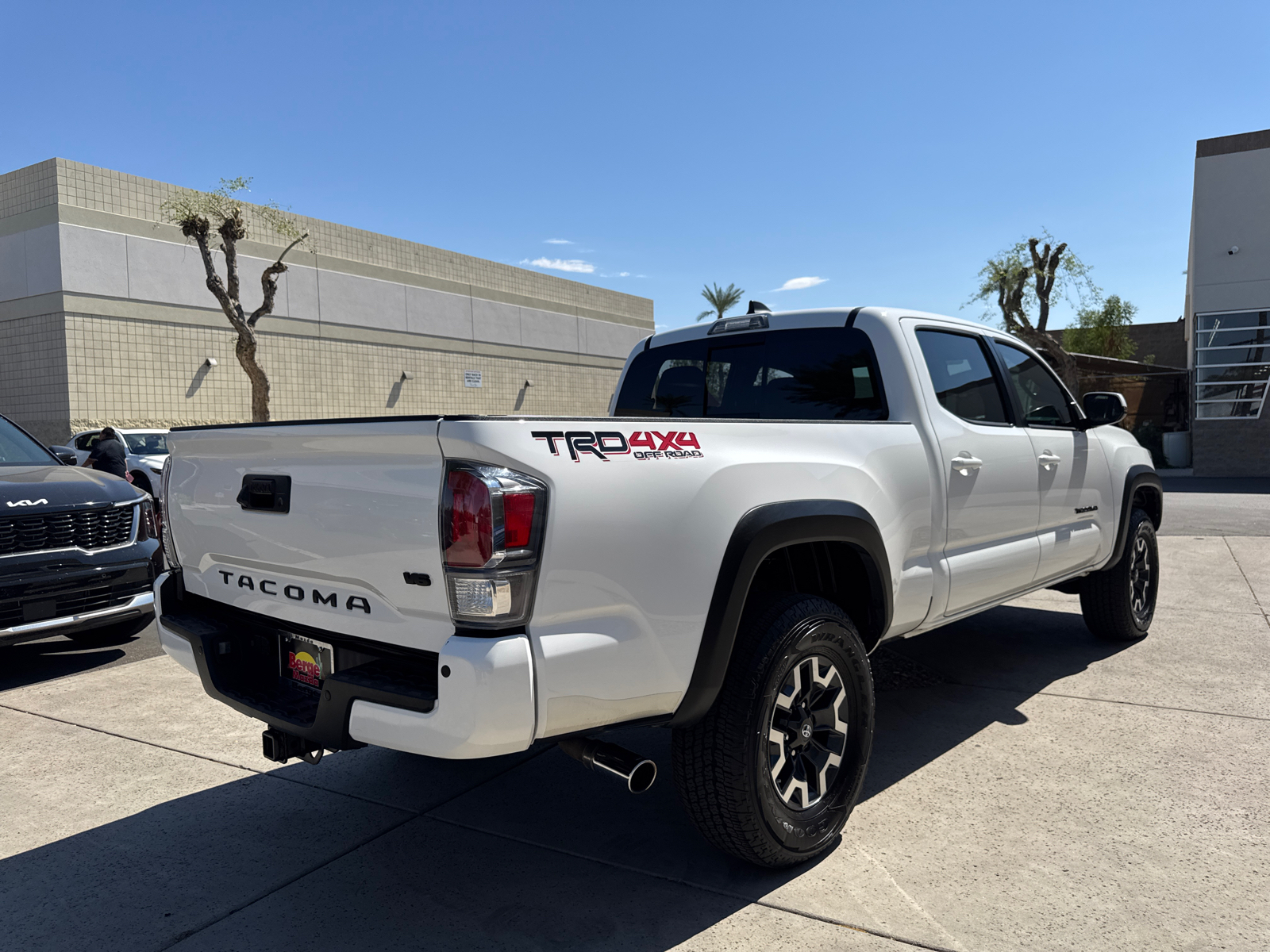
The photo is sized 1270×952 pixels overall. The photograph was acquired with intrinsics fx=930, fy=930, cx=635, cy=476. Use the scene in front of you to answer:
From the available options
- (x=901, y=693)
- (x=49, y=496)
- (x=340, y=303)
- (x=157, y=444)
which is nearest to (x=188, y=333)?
(x=340, y=303)

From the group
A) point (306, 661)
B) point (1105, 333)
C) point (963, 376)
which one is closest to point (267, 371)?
point (963, 376)

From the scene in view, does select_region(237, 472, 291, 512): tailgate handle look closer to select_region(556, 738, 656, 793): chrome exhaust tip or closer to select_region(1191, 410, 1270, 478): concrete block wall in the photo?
select_region(556, 738, 656, 793): chrome exhaust tip

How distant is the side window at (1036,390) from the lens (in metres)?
4.95

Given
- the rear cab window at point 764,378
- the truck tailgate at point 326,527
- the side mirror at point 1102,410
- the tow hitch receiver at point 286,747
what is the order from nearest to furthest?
the truck tailgate at point 326,527 < the tow hitch receiver at point 286,747 < the rear cab window at point 764,378 < the side mirror at point 1102,410

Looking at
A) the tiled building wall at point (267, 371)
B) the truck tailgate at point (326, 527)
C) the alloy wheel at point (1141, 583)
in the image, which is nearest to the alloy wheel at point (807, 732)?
the truck tailgate at point (326, 527)

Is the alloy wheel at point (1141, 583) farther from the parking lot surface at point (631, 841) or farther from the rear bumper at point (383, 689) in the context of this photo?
the rear bumper at point (383, 689)

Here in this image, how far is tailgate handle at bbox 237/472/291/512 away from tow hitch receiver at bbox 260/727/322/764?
730 millimetres

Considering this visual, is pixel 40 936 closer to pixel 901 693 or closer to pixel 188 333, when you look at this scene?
pixel 901 693

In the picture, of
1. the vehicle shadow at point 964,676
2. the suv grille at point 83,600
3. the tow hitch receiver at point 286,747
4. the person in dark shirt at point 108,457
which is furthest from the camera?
the person in dark shirt at point 108,457

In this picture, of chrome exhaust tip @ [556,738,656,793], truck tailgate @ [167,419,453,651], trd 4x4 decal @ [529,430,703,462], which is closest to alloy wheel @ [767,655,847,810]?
chrome exhaust tip @ [556,738,656,793]

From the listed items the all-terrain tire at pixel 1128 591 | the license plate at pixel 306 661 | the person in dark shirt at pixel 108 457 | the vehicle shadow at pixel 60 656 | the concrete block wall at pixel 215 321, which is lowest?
the vehicle shadow at pixel 60 656

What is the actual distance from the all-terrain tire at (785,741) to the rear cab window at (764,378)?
115cm

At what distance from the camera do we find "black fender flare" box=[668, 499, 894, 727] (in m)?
2.80

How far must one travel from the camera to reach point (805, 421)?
10.7 ft
